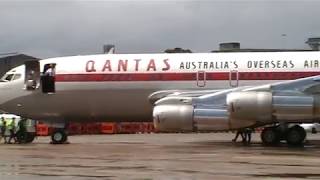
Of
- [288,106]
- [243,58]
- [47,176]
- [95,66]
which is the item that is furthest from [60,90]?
[47,176]

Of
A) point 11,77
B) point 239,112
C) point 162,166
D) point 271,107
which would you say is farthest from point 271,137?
point 11,77

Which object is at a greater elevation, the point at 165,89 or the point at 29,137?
the point at 165,89

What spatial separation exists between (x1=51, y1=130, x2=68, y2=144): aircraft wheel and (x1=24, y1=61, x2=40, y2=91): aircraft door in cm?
221

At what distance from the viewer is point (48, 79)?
26484mm

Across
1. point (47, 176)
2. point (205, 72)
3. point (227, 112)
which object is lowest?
point (47, 176)

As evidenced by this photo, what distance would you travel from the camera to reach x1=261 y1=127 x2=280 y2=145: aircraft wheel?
2468 centimetres

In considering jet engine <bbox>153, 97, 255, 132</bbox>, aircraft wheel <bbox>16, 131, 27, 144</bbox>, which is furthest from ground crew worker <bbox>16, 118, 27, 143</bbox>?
jet engine <bbox>153, 97, 255, 132</bbox>

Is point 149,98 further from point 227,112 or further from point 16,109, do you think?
point 16,109

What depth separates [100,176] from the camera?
42.7 feet

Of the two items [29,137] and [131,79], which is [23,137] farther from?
[131,79]

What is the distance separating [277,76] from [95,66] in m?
7.39

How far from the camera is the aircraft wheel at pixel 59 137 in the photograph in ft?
88.2

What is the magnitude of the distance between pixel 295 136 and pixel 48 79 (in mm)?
10449

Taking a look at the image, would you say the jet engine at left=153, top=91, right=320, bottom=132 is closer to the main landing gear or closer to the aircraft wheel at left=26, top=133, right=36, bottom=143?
the main landing gear
